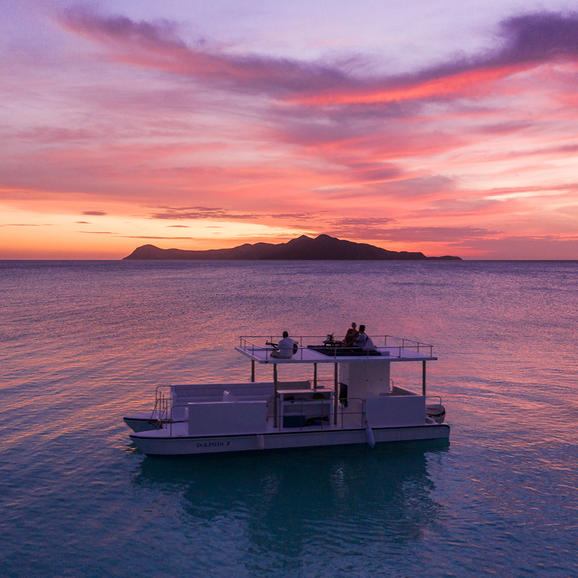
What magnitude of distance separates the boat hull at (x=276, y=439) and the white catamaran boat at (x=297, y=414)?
0.12 feet

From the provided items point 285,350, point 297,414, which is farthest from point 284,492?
point 285,350

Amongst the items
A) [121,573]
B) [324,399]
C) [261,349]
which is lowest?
[121,573]

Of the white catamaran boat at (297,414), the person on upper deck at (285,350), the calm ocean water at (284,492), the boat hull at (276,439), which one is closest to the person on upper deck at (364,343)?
the white catamaran boat at (297,414)

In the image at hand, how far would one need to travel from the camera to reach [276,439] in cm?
1934

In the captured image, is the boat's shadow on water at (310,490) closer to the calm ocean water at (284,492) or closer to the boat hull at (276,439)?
the calm ocean water at (284,492)

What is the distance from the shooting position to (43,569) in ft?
41.3

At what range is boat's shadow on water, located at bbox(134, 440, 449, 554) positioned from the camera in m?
14.8

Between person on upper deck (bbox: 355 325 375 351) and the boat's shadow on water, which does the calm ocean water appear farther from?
person on upper deck (bbox: 355 325 375 351)

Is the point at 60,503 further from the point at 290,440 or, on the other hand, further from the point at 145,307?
the point at 145,307

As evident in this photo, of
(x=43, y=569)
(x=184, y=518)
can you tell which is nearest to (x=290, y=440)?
(x=184, y=518)

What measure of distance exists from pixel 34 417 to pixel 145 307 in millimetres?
56444

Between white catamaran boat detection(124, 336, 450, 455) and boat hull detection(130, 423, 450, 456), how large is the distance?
0.12ft

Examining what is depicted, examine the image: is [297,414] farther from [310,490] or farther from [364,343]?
[364,343]

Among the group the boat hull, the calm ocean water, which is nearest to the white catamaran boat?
the boat hull
